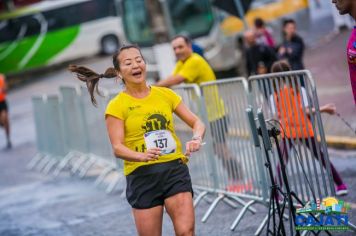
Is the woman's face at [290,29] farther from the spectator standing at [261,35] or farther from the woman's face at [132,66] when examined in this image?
the woman's face at [132,66]

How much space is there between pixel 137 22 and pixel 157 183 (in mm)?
20272

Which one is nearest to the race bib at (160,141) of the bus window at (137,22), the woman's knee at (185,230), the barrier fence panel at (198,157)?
the woman's knee at (185,230)

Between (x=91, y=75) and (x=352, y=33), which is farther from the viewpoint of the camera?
(x=91, y=75)

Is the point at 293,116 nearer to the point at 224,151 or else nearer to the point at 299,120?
the point at 299,120

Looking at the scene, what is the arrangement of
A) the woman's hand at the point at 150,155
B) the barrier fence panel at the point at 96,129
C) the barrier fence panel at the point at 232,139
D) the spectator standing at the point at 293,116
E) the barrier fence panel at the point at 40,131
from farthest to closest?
the barrier fence panel at the point at 40,131 < the barrier fence panel at the point at 96,129 < the barrier fence panel at the point at 232,139 < the spectator standing at the point at 293,116 < the woman's hand at the point at 150,155

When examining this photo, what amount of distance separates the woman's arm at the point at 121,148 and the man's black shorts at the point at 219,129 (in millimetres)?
3203

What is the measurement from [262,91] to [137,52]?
2.08 m

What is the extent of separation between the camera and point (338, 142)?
40.9ft

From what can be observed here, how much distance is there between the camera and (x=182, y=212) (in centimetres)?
589

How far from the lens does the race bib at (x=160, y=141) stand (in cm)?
604

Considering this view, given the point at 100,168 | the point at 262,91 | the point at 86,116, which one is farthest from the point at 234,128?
the point at 100,168

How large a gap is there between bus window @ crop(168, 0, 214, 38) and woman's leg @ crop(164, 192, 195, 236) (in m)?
19.2

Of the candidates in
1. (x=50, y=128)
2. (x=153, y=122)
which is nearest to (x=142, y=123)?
(x=153, y=122)

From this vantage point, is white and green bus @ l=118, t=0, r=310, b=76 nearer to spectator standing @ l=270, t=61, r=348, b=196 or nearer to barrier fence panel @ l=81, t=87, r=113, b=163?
barrier fence panel @ l=81, t=87, r=113, b=163
